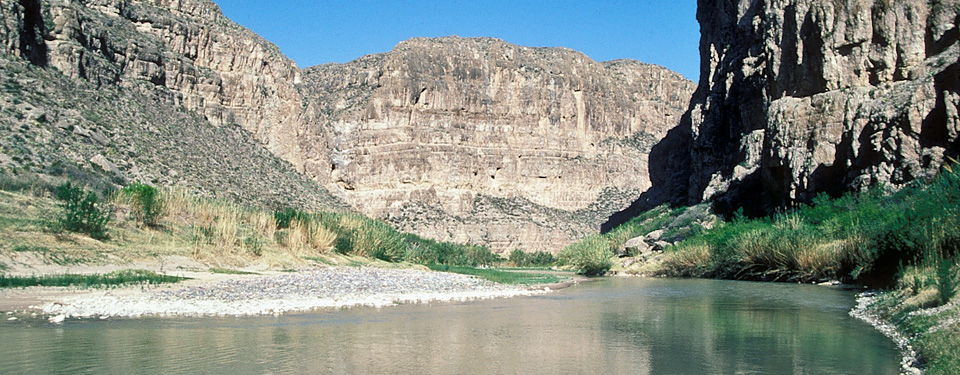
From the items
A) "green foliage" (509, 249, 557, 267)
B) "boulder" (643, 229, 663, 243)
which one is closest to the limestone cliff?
"green foliage" (509, 249, 557, 267)

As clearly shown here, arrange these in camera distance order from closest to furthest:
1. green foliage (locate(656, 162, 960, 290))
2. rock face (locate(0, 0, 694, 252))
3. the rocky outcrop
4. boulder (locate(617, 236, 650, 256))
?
green foliage (locate(656, 162, 960, 290)) < the rocky outcrop < boulder (locate(617, 236, 650, 256)) < rock face (locate(0, 0, 694, 252))

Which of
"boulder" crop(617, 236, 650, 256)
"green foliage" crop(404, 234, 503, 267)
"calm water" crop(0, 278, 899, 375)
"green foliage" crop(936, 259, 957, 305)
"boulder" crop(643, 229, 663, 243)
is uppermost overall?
"boulder" crop(643, 229, 663, 243)

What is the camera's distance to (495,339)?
37.0ft

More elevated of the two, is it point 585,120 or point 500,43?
point 500,43

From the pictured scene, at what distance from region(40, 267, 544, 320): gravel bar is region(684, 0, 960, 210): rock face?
14.6m

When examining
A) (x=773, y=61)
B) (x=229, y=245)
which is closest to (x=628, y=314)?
(x=229, y=245)

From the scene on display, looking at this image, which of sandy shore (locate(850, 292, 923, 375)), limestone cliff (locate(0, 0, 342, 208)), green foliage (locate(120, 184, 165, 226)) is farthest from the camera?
limestone cliff (locate(0, 0, 342, 208))

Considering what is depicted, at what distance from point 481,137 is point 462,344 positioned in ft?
276

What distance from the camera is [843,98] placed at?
3188cm

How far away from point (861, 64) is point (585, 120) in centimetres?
6889

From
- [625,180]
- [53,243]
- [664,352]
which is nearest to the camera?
[664,352]

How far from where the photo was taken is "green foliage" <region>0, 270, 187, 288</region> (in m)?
14.1

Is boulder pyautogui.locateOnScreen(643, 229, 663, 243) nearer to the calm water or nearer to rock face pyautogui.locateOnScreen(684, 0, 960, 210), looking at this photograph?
rock face pyautogui.locateOnScreen(684, 0, 960, 210)

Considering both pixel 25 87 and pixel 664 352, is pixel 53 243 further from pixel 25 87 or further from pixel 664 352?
pixel 25 87
